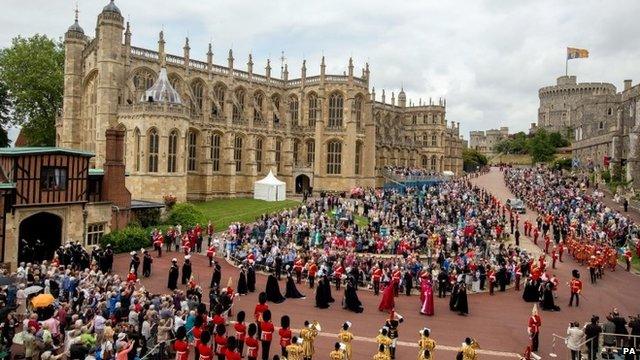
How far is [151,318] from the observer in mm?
13266

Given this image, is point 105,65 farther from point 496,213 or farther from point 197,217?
point 496,213

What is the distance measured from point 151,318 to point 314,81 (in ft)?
154

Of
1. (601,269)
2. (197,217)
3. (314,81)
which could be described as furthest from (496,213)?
(314,81)

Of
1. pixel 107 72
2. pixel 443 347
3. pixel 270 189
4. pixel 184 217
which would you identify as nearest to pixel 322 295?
pixel 443 347

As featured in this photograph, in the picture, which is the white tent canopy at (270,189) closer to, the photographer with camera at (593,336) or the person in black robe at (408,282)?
the person in black robe at (408,282)

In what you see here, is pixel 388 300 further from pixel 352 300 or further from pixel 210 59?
pixel 210 59

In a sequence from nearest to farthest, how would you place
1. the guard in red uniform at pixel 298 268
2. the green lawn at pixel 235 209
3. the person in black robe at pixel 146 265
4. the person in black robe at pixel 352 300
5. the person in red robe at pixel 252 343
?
the person in red robe at pixel 252 343 < the person in black robe at pixel 352 300 < the person in black robe at pixel 146 265 < the guard in red uniform at pixel 298 268 < the green lawn at pixel 235 209

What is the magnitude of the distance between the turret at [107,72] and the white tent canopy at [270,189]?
13887 mm

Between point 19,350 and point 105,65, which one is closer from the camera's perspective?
point 19,350

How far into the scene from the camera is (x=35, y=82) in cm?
5022

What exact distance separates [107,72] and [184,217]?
1658cm

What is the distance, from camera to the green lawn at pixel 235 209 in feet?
121

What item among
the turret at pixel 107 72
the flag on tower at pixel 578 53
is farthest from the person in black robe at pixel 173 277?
the flag on tower at pixel 578 53

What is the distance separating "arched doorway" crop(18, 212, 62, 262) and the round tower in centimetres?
2247
